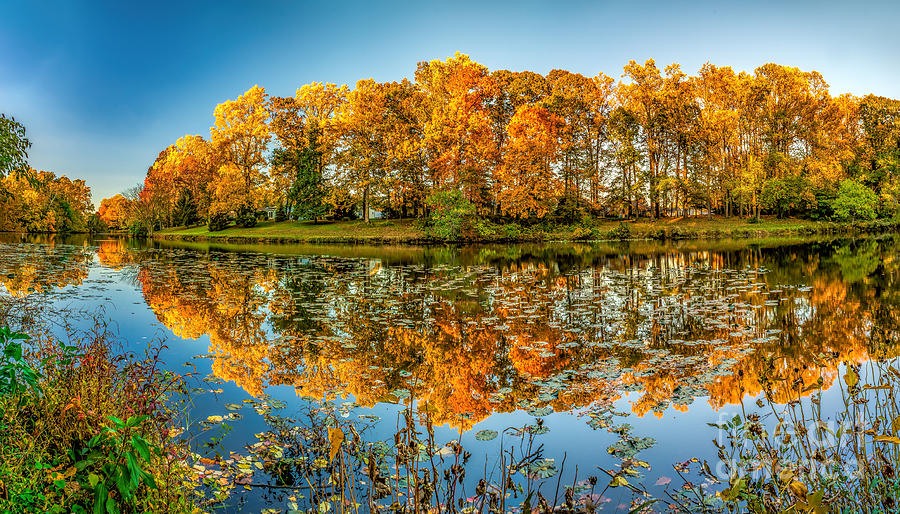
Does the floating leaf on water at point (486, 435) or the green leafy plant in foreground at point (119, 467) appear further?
the floating leaf on water at point (486, 435)

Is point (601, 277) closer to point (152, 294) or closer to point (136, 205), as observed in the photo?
point (152, 294)

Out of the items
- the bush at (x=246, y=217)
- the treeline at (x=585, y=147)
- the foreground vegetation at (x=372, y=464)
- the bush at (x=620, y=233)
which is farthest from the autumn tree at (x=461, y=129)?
the foreground vegetation at (x=372, y=464)

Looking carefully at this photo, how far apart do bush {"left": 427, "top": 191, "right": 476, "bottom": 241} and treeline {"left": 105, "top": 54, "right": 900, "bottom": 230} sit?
0.14 meters

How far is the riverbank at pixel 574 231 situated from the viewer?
110ft

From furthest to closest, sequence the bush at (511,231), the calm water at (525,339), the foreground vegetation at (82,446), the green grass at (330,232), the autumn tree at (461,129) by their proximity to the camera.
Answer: the green grass at (330,232) < the bush at (511,231) < the autumn tree at (461,129) < the calm water at (525,339) < the foreground vegetation at (82,446)

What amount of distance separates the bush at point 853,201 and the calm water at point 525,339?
25.4 meters

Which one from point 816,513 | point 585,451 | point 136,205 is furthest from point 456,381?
point 136,205

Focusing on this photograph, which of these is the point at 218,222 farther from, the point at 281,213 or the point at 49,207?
the point at 49,207

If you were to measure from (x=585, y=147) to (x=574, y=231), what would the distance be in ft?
25.9

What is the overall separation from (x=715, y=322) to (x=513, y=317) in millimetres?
3432

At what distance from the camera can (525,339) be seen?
7.62 m

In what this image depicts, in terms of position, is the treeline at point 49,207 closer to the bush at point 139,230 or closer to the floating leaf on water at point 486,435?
the bush at point 139,230

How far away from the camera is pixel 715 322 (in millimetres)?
8383

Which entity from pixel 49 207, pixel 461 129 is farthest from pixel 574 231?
pixel 49 207
